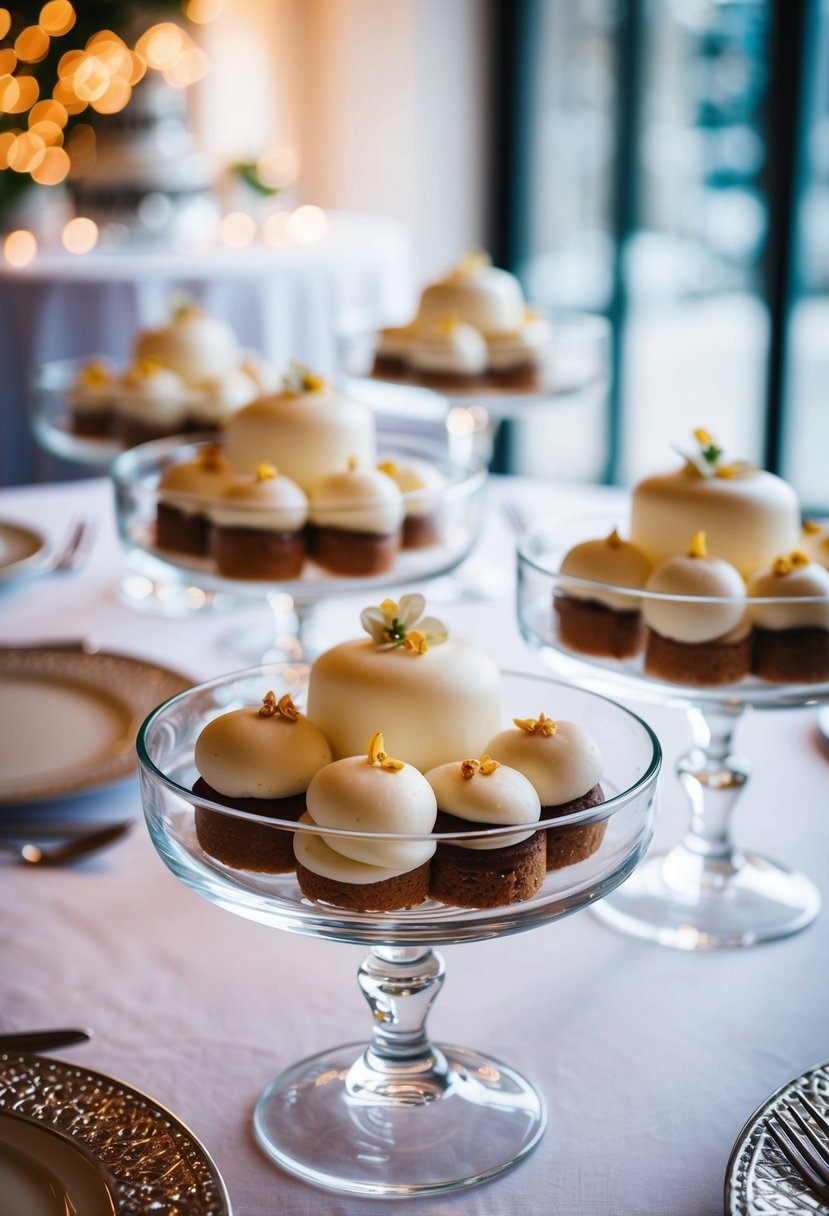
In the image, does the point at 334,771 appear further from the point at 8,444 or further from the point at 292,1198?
the point at 8,444

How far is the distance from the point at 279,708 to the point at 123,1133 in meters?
0.20

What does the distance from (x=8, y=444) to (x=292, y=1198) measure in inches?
99.1

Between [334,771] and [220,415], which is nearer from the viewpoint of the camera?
[334,771]

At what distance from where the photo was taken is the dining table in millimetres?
632

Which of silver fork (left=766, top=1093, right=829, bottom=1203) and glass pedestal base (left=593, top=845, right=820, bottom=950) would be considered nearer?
silver fork (left=766, top=1093, right=829, bottom=1203)

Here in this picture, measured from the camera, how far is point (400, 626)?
Answer: 0.69 metres

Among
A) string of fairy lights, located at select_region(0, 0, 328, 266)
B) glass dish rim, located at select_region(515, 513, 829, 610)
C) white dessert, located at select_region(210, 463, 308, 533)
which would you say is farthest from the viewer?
string of fairy lights, located at select_region(0, 0, 328, 266)

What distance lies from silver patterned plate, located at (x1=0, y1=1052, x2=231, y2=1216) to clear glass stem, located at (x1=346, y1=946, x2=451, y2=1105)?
11 cm

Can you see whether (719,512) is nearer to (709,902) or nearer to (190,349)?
(709,902)

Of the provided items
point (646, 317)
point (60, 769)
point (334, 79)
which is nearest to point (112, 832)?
point (60, 769)

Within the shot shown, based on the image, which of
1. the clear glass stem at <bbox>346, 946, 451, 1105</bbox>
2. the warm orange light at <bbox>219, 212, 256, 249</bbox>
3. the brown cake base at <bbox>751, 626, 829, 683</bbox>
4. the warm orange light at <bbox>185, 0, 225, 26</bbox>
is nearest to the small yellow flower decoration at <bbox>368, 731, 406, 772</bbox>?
the clear glass stem at <bbox>346, 946, 451, 1105</bbox>

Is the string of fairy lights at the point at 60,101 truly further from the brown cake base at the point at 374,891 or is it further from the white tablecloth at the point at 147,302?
the brown cake base at the point at 374,891

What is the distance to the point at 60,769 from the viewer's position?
3.30 feet

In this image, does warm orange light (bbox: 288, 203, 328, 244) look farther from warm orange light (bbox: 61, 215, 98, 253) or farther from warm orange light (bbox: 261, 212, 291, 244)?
warm orange light (bbox: 61, 215, 98, 253)
